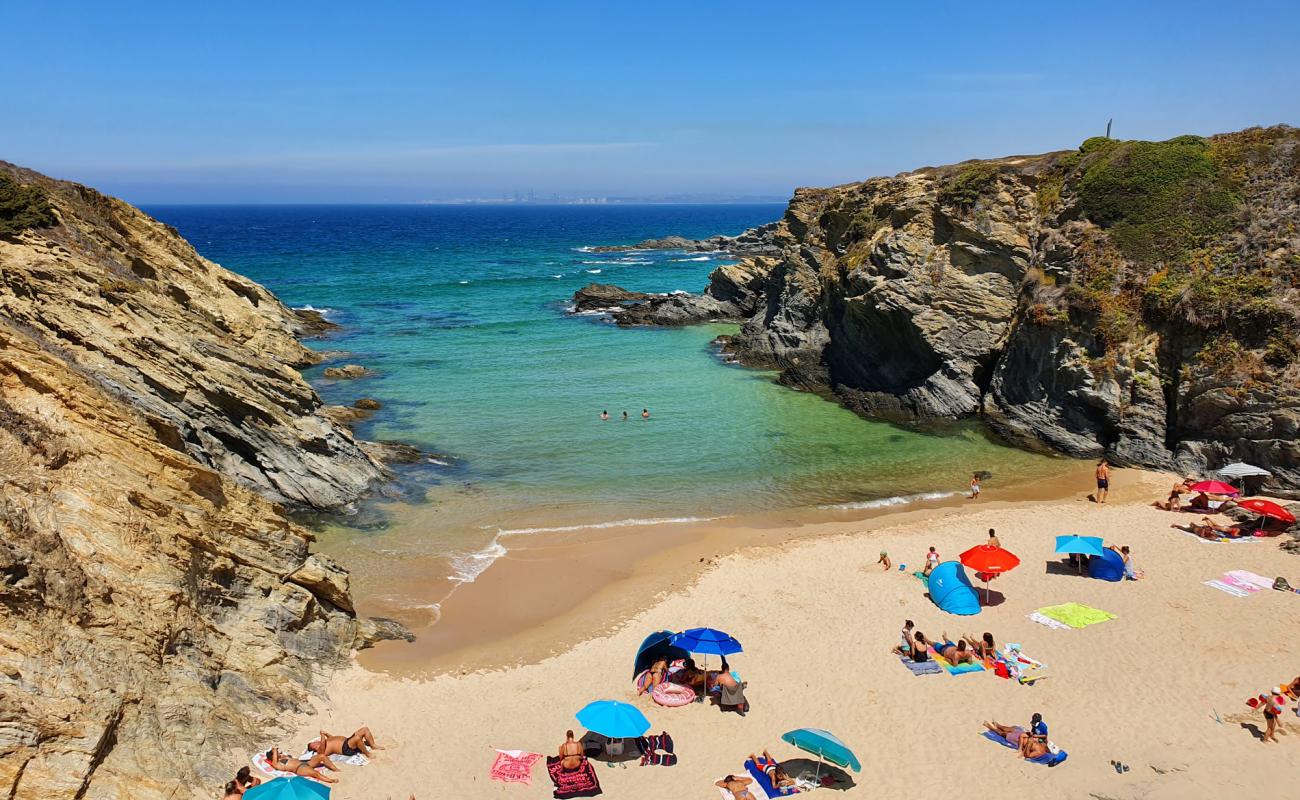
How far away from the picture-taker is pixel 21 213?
820 inches

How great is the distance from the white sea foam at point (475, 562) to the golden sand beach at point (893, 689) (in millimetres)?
3164

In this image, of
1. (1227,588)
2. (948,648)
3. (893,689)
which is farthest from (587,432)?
(1227,588)

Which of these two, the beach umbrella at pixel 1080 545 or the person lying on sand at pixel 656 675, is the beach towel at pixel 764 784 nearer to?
the person lying on sand at pixel 656 675

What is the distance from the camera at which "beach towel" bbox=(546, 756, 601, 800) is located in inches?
448

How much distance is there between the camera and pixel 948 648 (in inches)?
586

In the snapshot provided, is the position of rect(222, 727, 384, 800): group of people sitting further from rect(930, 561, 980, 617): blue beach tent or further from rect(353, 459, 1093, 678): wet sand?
rect(930, 561, 980, 617): blue beach tent

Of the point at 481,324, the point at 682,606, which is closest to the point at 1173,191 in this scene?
the point at 682,606

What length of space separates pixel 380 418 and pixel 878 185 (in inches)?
1036

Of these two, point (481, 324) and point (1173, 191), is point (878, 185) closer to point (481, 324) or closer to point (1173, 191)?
point (1173, 191)

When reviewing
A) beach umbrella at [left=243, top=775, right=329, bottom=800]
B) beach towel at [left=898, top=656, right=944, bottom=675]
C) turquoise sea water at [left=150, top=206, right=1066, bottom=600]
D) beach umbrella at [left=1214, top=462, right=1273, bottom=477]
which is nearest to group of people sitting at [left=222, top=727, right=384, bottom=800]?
beach umbrella at [left=243, top=775, right=329, bottom=800]

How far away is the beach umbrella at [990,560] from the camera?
17.1 meters

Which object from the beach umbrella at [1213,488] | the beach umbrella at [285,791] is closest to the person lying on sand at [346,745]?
the beach umbrella at [285,791]

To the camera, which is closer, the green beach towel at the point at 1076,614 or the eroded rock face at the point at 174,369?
the green beach towel at the point at 1076,614

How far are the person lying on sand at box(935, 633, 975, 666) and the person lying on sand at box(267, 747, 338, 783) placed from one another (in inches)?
416
